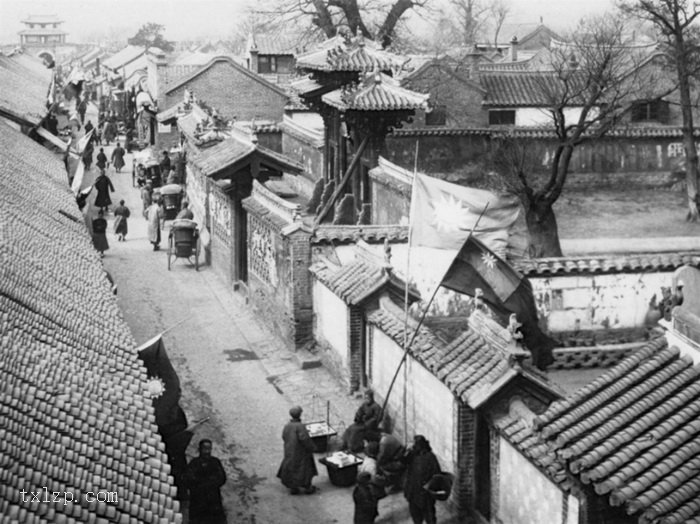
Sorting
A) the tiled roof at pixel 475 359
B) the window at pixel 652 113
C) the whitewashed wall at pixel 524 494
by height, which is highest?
the window at pixel 652 113

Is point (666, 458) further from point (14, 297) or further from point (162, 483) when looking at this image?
point (14, 297)

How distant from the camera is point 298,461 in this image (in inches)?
663

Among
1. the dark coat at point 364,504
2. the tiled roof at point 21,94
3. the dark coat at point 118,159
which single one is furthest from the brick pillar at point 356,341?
the dark coat at point 118,159

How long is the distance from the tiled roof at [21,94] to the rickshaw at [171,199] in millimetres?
4515

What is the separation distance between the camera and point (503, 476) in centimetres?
1458

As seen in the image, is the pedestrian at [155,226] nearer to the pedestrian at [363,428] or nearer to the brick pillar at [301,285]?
the brick pillar at [301,285]

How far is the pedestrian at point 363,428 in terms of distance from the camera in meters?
17.8

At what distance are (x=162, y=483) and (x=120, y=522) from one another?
1113 millimetres

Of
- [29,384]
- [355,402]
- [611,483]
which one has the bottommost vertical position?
[355,402]

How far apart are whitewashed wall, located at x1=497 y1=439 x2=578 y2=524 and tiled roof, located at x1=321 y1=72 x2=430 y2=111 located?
49.7 ft

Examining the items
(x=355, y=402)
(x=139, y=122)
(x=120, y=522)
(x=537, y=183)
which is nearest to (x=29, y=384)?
(x=120, y=522)

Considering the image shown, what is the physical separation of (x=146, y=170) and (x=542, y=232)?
1841 centimetres

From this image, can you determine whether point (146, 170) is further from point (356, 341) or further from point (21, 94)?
point (356, 341)

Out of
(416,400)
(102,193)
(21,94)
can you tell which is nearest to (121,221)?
(102,193)
